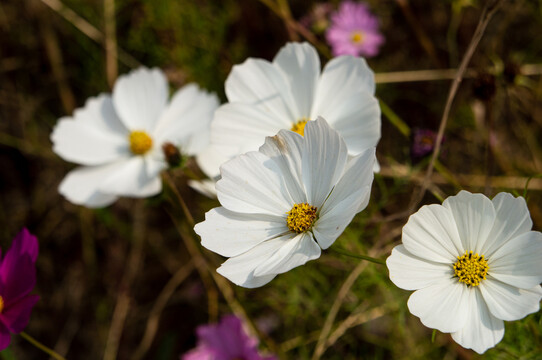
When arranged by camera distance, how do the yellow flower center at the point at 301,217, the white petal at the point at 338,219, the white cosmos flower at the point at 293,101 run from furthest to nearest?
the white cosmos flower at the point at 293,101, the yellow flower center at the point at 301,217, the white petal at the point at 338,219

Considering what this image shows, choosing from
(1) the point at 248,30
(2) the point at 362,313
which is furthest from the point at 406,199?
(1) the point at 248,30

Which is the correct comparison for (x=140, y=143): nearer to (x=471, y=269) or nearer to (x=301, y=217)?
(x=301, y=217)

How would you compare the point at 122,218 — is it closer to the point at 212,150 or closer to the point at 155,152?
the point at 155,152

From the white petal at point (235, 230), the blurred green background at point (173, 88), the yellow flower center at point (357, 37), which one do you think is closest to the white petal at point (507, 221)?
the white petal at point (235, 230)

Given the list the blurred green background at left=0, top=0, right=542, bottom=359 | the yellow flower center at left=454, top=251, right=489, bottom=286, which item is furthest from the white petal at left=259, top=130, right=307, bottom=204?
the blurred green background at left=0, top=0, right=542, bottom=359

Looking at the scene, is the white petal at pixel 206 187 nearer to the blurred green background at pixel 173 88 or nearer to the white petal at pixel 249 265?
the white petal at pixel 249 265

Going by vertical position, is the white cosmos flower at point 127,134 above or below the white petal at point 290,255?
above

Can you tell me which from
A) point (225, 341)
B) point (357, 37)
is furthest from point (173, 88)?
point (225, 341)
